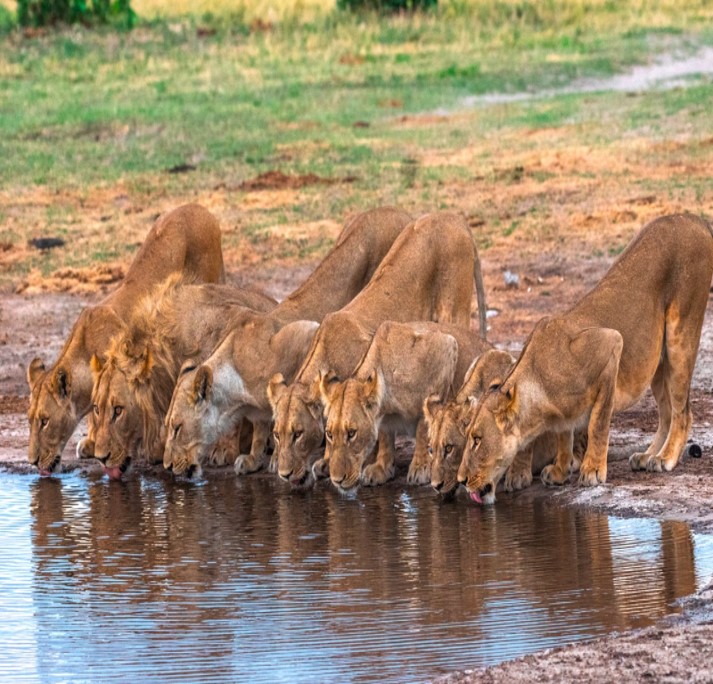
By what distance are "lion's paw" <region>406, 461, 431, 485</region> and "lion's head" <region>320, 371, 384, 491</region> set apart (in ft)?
1.06

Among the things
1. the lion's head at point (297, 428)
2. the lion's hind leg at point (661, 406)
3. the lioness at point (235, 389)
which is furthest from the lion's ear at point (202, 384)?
the lion's hind leg at point (661, 406)

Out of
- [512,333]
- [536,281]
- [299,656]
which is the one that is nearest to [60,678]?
[299,656]

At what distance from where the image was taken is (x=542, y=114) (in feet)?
72.7

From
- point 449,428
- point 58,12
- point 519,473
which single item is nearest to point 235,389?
point 449,428

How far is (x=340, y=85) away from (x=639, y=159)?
7.98 m

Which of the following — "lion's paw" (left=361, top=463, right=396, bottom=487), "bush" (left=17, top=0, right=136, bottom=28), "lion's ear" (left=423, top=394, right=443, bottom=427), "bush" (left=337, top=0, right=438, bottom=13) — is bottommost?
"lion's paw" (left=361, top=463, right=396, bottom=487)

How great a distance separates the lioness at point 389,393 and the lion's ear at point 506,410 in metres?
0.70

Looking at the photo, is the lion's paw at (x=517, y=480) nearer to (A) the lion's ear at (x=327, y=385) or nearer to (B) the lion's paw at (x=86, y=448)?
(A) the lion's ear at (x=327, y=385)

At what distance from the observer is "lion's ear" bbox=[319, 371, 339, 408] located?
370 inches

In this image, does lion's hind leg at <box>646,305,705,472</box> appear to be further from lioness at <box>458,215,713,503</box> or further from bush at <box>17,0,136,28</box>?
bush at <box>17,0,136,28</box>

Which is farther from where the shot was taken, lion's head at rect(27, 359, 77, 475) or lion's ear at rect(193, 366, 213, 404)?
lion's head at rect(27, 359, 77, 475)

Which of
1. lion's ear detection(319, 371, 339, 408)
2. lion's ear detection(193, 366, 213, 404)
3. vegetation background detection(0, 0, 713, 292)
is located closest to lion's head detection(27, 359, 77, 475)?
lion's ear detection(193, 366, 213, 404)

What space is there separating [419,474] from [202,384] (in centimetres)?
138

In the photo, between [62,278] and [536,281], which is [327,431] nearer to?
[536,281]
